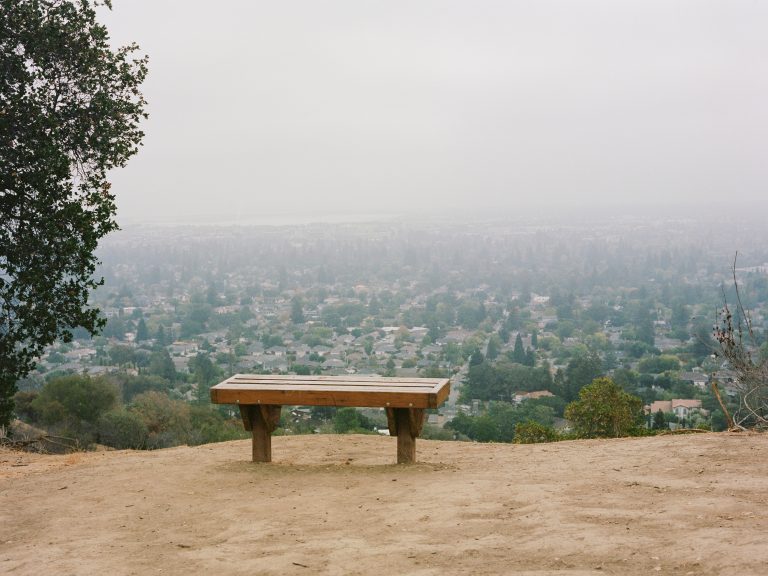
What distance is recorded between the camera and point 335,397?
22.5 feet

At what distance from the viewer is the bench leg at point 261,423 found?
725 cm

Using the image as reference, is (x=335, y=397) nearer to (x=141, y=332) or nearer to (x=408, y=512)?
(x=408, y=512)

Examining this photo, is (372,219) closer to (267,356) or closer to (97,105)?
(267,356)

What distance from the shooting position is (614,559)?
4082 mm

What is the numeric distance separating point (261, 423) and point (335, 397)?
91cm

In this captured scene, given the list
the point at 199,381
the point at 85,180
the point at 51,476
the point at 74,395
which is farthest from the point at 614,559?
the point at 199,381

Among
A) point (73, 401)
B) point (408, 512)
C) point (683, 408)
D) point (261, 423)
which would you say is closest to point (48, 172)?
point (261, 423)

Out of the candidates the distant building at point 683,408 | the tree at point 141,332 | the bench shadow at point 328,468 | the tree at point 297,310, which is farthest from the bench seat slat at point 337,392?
the tree at point 297,310

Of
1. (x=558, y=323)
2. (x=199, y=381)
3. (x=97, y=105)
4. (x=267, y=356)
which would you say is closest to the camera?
(x=97, y=105)

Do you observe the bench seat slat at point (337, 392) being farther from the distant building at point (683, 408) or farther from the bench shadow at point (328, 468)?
the distant building at point (683, 408)

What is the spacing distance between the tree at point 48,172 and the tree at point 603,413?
22.3 feet

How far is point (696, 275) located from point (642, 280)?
4.96m

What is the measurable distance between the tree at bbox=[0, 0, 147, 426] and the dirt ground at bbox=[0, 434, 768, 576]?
156 centimetres

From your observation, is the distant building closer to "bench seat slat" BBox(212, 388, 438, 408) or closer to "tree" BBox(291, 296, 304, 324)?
"bench seat slat" BBox(212, 388, 438, 408)
